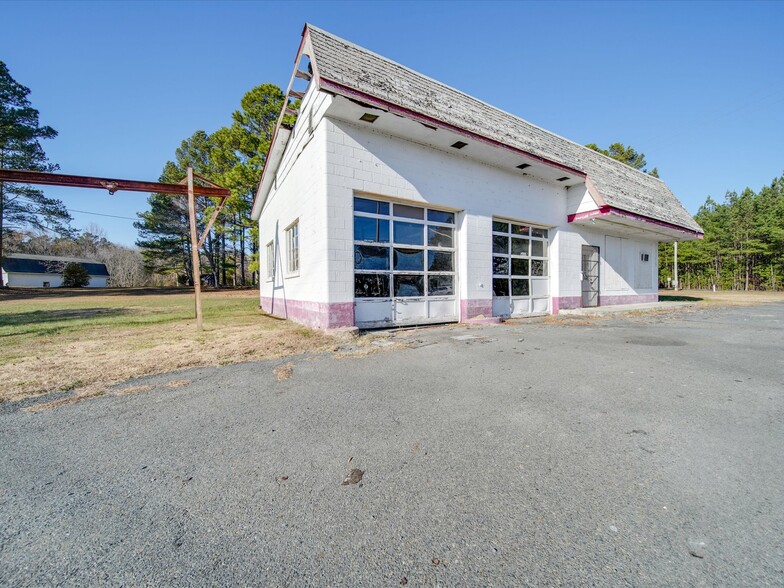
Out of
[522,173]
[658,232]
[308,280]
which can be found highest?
[522,173]

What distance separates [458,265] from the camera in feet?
31.3

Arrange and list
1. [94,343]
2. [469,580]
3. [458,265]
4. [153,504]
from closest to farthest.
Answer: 1. [469,580]
2. [153,504]
3. [94,343]
4. [458,265]

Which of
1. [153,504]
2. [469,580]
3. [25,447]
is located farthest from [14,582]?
[469,580]

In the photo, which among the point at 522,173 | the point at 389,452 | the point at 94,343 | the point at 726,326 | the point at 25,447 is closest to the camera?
the point at 389,452

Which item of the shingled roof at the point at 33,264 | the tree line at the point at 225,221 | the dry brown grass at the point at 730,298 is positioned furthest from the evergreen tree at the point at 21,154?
the dry brown grass at the point at 730,298

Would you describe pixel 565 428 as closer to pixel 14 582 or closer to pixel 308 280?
pixel 14 582

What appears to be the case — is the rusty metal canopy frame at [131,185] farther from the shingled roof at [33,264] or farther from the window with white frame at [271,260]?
the shingled roof at [33,264]

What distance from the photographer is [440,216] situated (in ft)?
30.8

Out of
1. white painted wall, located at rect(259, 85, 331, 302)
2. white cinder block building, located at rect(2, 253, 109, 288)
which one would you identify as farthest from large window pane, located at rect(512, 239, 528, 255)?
white cinder block building, located at rect(2, 253, 109, 288)

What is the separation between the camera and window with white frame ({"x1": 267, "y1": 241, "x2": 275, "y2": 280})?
1398cm

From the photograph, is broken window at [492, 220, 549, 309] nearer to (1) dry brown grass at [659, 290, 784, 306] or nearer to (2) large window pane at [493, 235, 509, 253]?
(2) large window pane at [493, 235, 509, 253]

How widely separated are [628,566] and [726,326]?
10.3m

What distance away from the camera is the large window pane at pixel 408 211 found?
858 centimetres

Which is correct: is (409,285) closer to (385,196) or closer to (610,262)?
(385,196)
